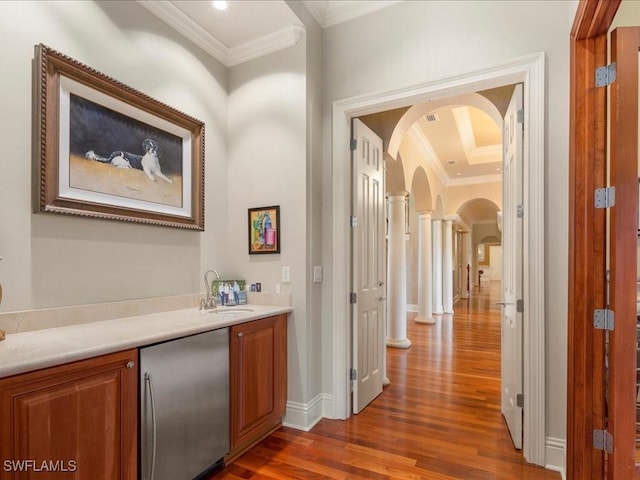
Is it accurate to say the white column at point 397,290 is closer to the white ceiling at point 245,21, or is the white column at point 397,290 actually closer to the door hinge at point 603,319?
the white ceiling at point 245,21

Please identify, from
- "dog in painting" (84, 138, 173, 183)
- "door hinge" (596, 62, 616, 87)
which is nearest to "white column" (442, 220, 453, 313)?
"door hinge" (596, 62, 616, 87)

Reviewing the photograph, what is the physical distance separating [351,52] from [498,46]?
3.54ft

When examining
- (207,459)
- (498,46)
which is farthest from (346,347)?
(498,46)

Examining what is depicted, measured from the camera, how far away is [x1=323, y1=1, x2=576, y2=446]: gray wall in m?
2.15

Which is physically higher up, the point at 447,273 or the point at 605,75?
the point at 605,75

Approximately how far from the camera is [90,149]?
6.75ft

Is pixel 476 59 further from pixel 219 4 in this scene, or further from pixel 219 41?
pixel 219 41

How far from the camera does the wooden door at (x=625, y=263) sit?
172 cm

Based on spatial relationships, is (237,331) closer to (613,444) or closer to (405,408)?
(405,408)

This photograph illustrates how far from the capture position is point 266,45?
113 inches

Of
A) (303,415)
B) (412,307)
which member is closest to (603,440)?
(303,415)

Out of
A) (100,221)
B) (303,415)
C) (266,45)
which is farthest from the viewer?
(266,45)

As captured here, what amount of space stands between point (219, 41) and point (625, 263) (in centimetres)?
312

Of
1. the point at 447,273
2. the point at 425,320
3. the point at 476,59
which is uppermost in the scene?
the point at 476,59
